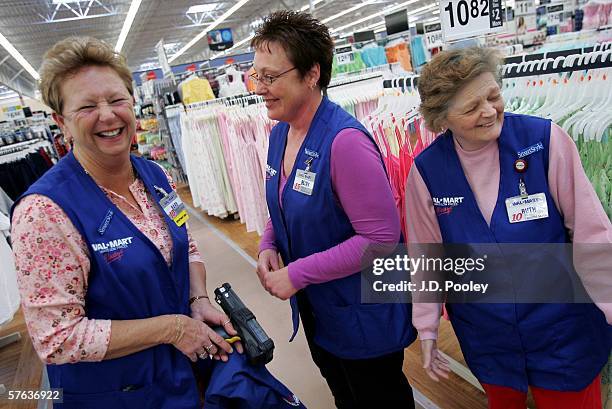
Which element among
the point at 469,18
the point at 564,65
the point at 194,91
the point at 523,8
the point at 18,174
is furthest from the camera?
the point at 194,91

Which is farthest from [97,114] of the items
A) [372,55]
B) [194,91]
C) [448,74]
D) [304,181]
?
[372,55]

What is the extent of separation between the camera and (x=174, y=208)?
1.40 m

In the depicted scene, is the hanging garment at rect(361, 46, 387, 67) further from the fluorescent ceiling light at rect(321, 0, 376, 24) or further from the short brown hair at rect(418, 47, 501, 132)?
the fluorescent ceiling light at rect(321, 0, 376, 24)

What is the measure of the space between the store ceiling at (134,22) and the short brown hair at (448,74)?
40.3 ft

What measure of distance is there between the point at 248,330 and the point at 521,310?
32.5 inches

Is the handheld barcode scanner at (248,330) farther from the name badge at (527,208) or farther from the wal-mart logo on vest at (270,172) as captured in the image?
the name badge at (527,208)

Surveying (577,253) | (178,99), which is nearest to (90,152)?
(577,253)

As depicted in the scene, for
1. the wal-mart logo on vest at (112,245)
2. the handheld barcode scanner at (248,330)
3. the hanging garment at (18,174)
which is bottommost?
the handheld barcode scanner at (248,330)

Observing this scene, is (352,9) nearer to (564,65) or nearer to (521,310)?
(564,65)

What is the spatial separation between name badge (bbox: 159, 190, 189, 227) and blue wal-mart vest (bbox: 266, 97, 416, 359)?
316mm

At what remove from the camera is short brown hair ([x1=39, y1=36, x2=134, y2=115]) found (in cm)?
109

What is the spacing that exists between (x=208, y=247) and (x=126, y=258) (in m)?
3.86

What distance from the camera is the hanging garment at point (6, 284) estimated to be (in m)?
2.99

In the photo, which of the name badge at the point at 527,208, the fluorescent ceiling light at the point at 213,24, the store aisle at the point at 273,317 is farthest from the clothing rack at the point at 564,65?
the fluorescent ceiling light at the point at 213,24
